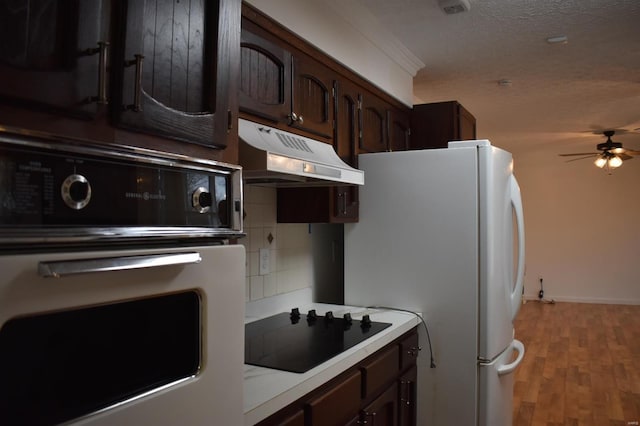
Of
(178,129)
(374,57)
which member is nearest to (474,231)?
(374,57)

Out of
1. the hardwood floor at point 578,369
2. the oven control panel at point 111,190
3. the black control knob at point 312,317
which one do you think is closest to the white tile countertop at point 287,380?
the black control knob at point 312,317

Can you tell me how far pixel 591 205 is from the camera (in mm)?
8039

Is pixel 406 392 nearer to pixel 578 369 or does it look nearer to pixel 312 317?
pixel 312 317

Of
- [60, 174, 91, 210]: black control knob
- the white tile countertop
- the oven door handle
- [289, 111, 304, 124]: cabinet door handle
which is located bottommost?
the white tile countertop

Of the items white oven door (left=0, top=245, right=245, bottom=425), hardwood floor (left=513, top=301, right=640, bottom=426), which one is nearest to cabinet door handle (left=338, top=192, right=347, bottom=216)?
white oven door (left=0, top=245, right=245, bottom=425)

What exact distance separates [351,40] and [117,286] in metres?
2.09

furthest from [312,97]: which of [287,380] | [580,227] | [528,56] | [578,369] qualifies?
[580,227]

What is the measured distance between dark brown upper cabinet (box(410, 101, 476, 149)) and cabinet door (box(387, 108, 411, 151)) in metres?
0.06

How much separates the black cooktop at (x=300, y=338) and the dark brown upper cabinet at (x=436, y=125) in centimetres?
145

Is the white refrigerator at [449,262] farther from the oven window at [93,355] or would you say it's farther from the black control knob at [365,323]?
the oven window at [93,355]

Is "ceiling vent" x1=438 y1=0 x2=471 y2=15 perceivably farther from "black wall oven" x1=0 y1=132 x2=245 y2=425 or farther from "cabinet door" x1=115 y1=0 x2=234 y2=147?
"black wall oven" x1=0 y1=132 x2=245 y2=425

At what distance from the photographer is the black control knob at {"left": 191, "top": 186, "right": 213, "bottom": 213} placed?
0.96 metres

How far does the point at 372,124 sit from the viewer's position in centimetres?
280

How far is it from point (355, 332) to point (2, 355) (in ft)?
5.06
